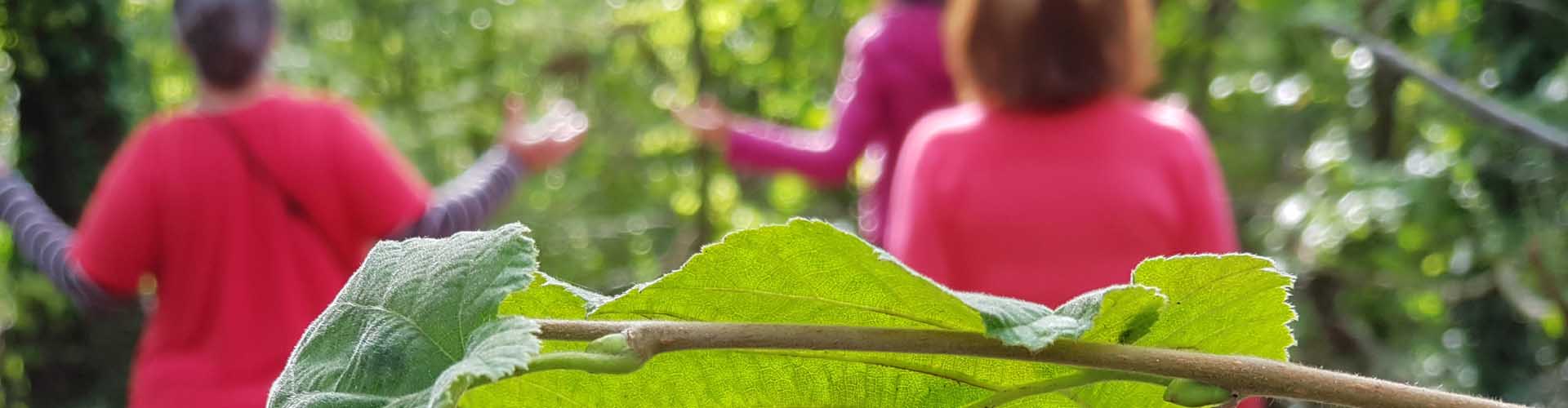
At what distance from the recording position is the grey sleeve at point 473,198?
9.09ft

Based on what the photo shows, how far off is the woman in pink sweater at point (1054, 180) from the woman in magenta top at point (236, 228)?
945 mm

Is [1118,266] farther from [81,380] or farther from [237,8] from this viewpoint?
[81,380]

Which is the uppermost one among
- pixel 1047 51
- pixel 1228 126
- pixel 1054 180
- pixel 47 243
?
pixel 1047 51

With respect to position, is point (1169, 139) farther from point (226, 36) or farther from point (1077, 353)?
point (1077, 353)

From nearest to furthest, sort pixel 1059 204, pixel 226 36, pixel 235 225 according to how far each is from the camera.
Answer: pixel 1059 204 → pixel 235 225 → pixel 226 36

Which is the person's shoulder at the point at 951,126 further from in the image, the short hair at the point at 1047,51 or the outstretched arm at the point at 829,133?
the outstretched arm at the point at 829,133

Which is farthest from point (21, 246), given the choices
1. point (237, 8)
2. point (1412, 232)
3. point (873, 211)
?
point (1412, 232)

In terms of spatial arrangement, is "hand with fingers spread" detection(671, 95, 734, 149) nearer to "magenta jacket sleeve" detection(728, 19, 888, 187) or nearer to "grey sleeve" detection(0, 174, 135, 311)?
"magenta jacket sleeve" detection(728, 19, 888, 187)

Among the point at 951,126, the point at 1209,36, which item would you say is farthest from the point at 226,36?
the point at 1209,36

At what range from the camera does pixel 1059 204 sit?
210 cm

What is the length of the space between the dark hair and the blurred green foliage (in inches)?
48.2

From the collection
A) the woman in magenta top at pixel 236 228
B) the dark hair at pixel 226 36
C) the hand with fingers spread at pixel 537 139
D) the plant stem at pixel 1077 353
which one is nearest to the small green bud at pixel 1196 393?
the plant stem at pixel 1077 353

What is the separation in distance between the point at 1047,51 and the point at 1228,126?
124 inches

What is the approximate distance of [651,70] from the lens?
5957mm
